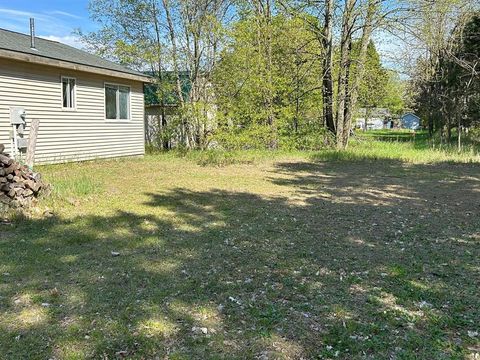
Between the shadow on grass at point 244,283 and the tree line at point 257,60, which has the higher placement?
the tree line at point 257,60

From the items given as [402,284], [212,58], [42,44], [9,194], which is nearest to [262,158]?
[212,58]

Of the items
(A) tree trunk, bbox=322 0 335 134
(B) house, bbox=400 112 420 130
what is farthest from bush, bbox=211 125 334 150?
(B) house, bbox=400 112 420 130

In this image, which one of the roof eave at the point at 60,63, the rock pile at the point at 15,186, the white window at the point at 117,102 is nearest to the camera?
the rock pile at the point at 15,186

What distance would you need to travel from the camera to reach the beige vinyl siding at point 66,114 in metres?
9.91

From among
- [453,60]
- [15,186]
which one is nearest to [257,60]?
[453,60]

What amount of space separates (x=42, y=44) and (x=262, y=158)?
759cm

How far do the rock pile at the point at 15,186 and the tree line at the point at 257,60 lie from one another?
811 centimetres

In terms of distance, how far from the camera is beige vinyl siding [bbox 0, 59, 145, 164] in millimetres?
9914

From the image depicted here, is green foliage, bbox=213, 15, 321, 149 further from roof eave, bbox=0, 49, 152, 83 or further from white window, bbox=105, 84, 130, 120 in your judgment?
roof eave, bbox=0, 49, 152, 83

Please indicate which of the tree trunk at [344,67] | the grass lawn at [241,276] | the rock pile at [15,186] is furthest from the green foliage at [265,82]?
the rock pile at [15,186]

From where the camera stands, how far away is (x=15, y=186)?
579 cm

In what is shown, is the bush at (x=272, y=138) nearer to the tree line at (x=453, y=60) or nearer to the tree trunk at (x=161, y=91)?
the tree trunk at (x=161, y=91)

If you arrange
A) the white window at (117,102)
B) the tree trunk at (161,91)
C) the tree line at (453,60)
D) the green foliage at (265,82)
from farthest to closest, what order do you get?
the tree trunk at (161,91)
the tree line at (453,60)
the green foliage at (265,82)
the white window at (117,102)

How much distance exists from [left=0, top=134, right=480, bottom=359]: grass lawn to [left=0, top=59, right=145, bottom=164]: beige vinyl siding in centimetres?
414
